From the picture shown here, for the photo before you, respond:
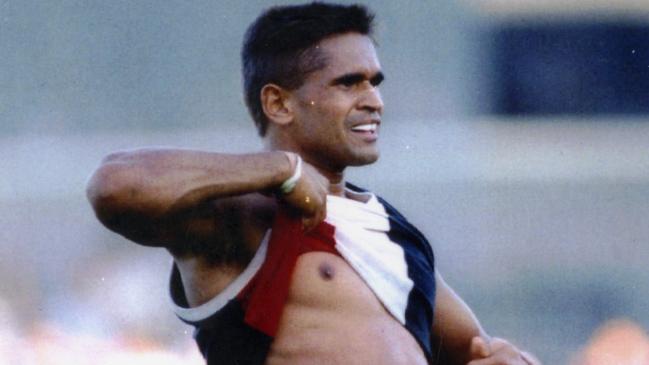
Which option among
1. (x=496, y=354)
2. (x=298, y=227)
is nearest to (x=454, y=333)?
(x=496, y=354)

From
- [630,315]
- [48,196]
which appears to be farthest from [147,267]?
[630,315]

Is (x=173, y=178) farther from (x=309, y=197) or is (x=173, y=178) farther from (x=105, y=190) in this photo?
(x=309, y=197)

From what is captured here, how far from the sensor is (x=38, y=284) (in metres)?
6.70

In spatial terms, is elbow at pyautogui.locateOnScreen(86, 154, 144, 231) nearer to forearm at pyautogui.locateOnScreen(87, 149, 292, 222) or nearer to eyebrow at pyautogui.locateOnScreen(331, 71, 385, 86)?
forearm at pyautogui.locateOnScreen(87, 149, 292, 222)

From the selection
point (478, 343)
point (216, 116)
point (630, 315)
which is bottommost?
point (630, 315)

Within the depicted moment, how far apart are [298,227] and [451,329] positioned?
524mm

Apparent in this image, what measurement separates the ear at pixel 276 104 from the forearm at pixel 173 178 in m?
0.37

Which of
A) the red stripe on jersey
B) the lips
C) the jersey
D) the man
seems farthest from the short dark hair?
the red stripe on jersey

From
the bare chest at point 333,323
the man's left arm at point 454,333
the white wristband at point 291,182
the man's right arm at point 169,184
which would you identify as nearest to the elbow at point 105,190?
the man's right arm at point 169,184

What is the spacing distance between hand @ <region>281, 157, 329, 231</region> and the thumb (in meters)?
0.53

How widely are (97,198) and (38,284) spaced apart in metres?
3.89

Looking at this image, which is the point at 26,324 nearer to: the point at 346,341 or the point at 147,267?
the point at 147,267

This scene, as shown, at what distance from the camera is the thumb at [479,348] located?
341cm

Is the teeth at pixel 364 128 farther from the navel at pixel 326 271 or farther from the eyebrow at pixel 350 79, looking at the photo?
the navel at pixel 326 271
